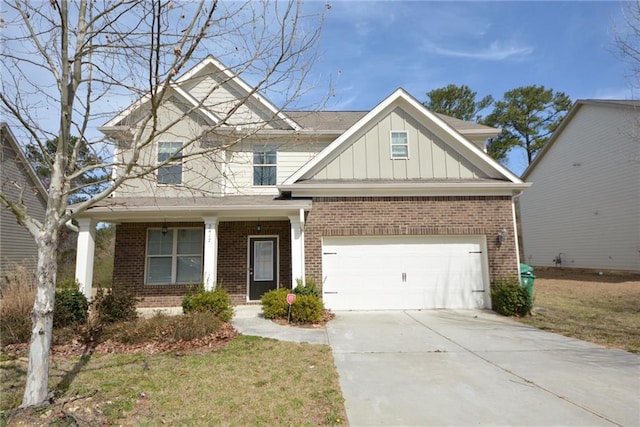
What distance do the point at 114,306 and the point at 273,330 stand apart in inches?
137

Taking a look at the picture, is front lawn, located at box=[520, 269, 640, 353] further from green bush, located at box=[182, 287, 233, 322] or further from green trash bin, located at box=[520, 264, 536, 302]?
green bush, located at box=[182, 287, 233, 322]

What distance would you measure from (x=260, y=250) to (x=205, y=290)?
2.72m

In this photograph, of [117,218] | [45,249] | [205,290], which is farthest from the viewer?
[117,218]

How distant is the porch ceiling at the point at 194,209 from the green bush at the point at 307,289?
1999 mm

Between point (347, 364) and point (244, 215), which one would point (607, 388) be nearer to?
point (347, 364)

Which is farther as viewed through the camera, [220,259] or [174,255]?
[174,255]

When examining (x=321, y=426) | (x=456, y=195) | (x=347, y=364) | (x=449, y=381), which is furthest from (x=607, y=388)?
(x=456, y=195)

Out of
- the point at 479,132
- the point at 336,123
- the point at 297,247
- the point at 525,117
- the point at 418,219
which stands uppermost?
the point at 525,117

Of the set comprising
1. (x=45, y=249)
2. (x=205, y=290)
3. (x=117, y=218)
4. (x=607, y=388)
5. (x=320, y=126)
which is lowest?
(x=607, y=388)

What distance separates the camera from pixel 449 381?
5.10m

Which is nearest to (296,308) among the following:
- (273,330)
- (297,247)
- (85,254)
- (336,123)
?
(273,330)

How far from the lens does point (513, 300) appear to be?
32.5ft

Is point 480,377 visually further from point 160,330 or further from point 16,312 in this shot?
point 16,312

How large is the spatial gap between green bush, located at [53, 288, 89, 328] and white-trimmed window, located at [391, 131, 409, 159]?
9069 mm
